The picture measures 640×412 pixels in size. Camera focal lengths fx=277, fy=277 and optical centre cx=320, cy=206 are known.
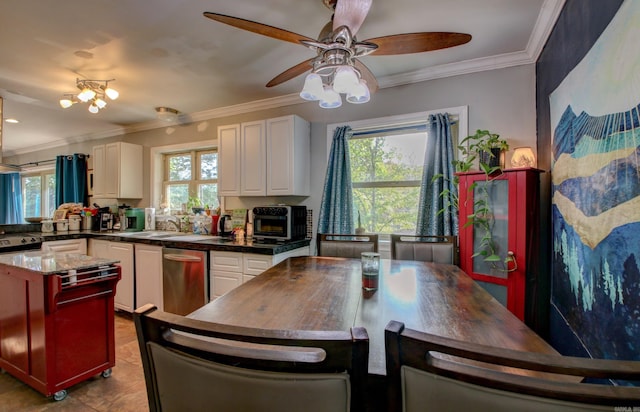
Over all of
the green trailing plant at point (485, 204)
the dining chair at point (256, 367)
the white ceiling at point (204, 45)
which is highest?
the white ceiling at point (204, 45)

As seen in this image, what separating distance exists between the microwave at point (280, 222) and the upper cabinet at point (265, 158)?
225 millimetres

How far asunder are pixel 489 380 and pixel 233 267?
245 cm

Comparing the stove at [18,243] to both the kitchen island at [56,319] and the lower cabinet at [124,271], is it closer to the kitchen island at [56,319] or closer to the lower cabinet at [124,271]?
the lower cabinet at [124,271]

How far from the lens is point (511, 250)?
74.3 inches

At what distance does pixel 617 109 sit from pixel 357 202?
211 centimetres

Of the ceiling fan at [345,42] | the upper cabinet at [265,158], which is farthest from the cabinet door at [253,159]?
the ceiling fan at [345,42]

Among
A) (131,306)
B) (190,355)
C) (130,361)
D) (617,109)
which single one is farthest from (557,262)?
(131,306)

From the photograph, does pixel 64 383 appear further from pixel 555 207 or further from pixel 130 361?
pixel 555 207

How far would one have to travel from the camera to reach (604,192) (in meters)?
1.14

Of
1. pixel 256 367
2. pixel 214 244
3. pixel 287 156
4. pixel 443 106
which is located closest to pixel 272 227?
pixel 214 244

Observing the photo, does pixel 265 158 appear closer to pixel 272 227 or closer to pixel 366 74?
pixel 272 227

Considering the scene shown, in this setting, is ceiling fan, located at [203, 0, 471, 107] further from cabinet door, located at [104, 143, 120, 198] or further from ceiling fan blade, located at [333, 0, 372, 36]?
cabinet door, located at [104, 143, 120, 198]

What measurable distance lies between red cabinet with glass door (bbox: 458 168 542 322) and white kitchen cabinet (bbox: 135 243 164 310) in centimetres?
298

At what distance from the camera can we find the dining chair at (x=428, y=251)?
2.09m
